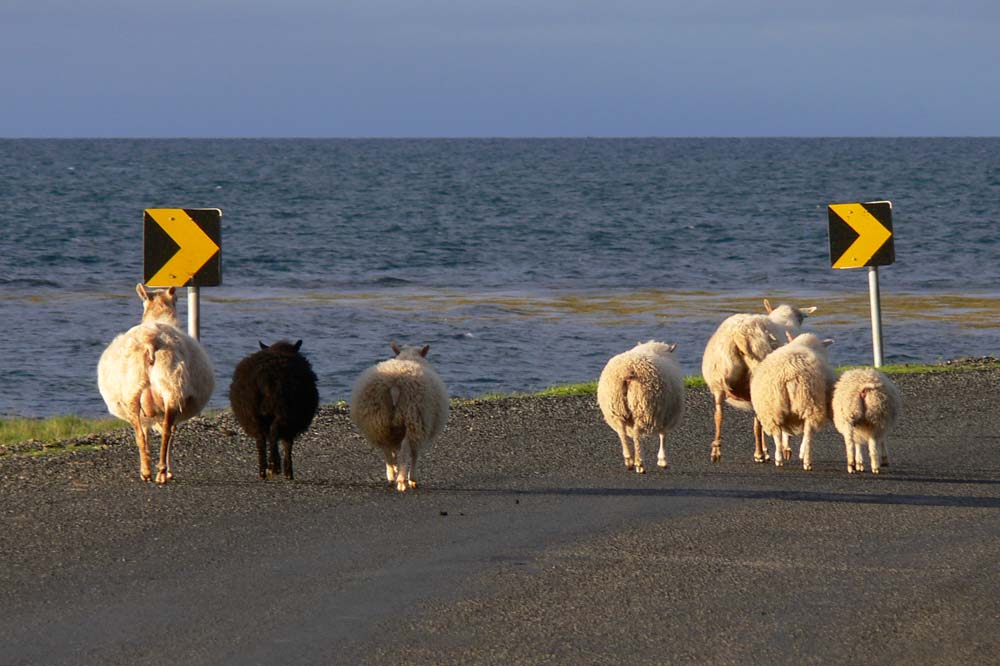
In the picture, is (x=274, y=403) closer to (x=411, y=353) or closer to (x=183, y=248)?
(x=411, y=353)

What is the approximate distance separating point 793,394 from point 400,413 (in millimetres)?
2897

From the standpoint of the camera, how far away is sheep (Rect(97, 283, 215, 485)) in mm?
10109

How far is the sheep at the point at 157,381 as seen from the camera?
33.2 ft

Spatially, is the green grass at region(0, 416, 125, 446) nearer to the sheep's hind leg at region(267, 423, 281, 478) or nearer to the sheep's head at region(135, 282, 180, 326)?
the sheep's head at region(135, 282, 180, 326)

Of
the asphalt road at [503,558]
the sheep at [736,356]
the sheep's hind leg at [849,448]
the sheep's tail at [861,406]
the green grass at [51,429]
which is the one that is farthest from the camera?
the green grass at [51,429]

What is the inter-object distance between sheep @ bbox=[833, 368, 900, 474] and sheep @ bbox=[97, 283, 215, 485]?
440 cm

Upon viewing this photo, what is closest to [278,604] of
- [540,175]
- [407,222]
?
[407,222]

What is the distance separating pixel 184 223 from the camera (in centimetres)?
1239

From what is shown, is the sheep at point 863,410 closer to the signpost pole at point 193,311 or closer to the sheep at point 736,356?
the sheep at point 736,356

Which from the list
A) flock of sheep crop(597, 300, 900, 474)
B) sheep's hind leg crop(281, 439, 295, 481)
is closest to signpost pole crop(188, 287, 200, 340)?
sheep's hind leg crop(281, 439, 295, 481)

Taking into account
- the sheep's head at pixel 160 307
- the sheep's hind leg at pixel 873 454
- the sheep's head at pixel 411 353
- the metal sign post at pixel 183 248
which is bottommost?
the sheep's hind leg at pixel 873 454

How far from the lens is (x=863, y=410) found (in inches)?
414

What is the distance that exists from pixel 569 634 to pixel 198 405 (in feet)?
15.0

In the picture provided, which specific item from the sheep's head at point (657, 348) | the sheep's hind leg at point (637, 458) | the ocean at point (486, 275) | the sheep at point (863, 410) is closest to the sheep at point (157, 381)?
the sheep's hind leg at point (637, 458)
